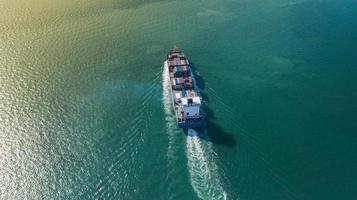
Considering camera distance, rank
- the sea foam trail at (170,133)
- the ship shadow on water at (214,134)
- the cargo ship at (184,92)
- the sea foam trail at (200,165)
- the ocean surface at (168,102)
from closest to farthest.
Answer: the sea foam trail at (200,165) → the sea foam trail at (170,133) → the ocean surface at (168,102) → the ship shadow on water at (214,134) → the cargo ship at (184,92)

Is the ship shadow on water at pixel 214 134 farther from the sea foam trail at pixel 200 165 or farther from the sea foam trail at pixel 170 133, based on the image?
the sea foam trail at pixel 170 133

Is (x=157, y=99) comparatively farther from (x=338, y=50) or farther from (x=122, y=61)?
(x=338, y=50)

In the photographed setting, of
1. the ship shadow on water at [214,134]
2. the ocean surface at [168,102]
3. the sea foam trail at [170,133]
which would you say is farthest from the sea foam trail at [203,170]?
the sea foam trail at [170,133]

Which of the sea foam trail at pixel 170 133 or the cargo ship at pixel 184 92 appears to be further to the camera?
the cargo ship at pixel 184 92

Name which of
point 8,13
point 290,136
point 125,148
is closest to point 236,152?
point 290,136

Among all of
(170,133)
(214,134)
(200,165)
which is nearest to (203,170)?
(200,165)

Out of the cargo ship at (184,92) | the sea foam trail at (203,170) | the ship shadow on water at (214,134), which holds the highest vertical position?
the cargo ship at (184,92)
